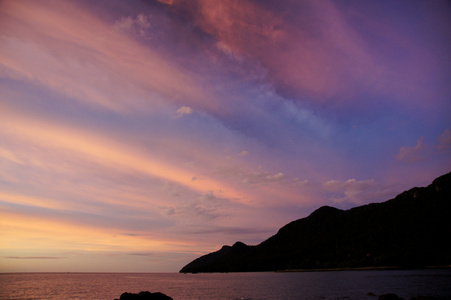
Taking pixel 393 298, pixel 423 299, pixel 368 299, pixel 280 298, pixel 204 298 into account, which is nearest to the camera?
pixel 423 299

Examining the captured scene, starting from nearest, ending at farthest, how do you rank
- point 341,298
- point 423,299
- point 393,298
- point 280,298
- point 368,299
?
point 423,299 < point 393,298 < point 368,299 < point 341,298 < point 280,298

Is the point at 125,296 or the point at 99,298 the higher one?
the point at 125,296

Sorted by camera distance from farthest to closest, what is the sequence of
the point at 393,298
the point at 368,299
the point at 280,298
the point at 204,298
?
the point at 204,298 → the point at 280,298 → the point at 368,299 → the point at 393,298

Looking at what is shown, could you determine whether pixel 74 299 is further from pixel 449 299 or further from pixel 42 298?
pixel 449 299

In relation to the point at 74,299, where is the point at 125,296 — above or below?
above

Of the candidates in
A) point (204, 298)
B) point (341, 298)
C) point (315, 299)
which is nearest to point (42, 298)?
point (204, 298)

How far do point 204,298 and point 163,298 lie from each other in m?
36.4

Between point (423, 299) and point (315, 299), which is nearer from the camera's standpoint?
point (423, 299)

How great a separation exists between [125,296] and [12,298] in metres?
66.0

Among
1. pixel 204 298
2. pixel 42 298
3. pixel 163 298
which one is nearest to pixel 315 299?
pixel 204 298

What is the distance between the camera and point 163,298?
2245 inches

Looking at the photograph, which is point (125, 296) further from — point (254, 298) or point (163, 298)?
point (254, 298)

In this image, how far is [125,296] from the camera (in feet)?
182

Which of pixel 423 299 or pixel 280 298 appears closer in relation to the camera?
pixel 423 299
